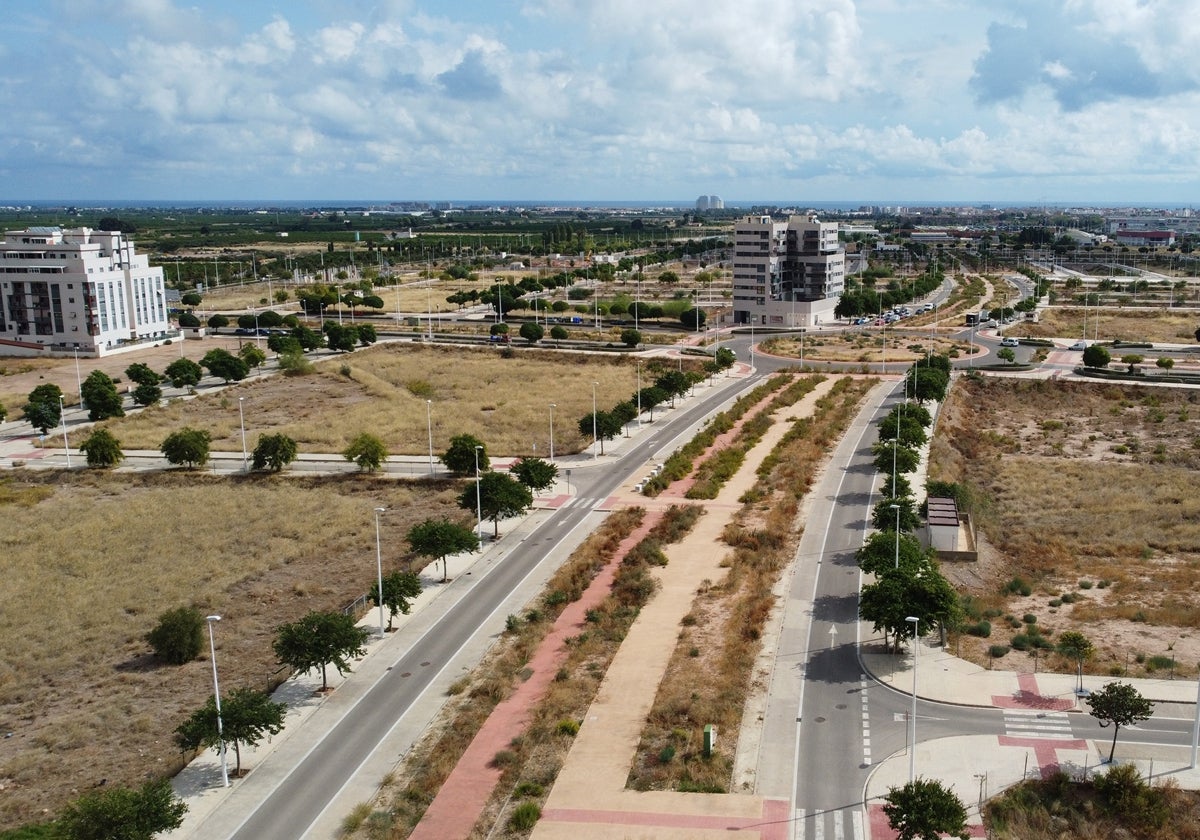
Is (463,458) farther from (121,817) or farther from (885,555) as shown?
(121,817)

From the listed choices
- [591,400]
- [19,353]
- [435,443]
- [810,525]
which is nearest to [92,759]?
[810,525]

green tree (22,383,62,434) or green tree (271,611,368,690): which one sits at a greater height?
green tree (22,383,62,434)

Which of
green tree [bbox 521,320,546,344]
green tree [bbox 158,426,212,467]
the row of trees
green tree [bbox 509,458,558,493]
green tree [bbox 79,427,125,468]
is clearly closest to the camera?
the row of trees

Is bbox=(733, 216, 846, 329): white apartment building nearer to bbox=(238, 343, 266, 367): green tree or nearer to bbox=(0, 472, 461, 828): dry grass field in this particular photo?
bbox=(238, 343, 266, 367): green tree

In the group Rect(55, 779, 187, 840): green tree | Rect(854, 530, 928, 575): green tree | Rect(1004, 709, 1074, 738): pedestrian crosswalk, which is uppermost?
Rect(854, 530, 928, 575): green tree

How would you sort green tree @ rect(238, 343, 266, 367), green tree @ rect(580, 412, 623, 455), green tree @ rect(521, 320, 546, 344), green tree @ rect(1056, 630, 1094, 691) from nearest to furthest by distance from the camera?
green tree @ rect(1056, 630, 1094, 691), green tree @ rect(580, 412, 623, 455), green tree @ rect(238, 343, 266, 367), green tree @ rect(521, 320, 546, 344)

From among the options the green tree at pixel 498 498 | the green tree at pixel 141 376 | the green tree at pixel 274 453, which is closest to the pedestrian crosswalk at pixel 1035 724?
the green tree at pixel 498 498

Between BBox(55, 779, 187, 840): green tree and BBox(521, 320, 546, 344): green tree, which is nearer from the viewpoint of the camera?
BBox(55, 779, 187, 840): green tree

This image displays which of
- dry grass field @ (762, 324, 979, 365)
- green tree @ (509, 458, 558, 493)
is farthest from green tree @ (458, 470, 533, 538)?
dry grass field @ (762, 324, 979, 365)
